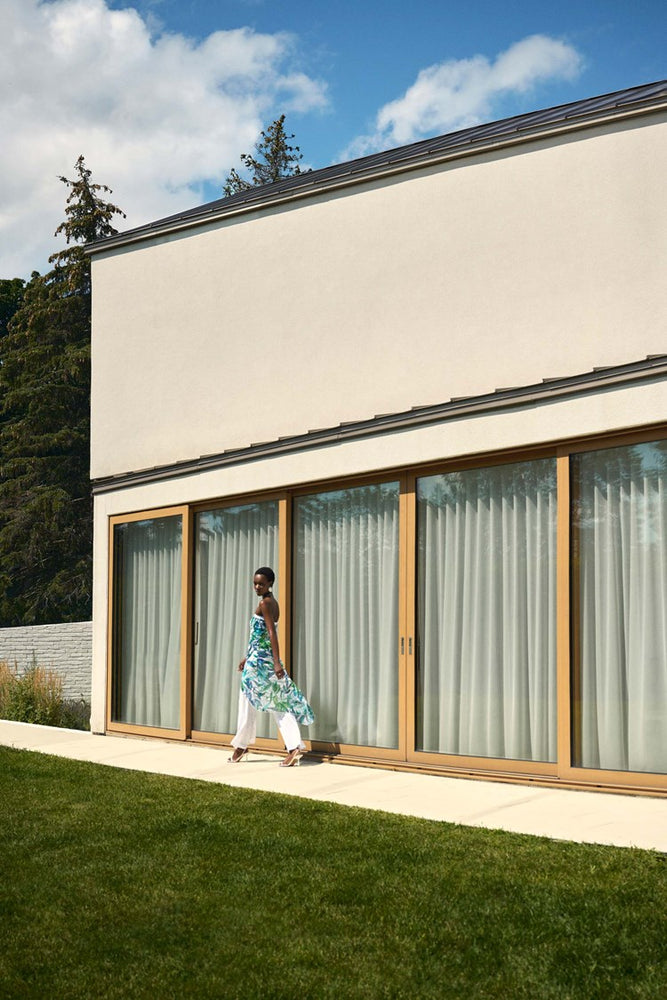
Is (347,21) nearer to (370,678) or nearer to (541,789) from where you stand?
A: (370,678)

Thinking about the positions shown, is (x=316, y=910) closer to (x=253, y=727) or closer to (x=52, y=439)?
(x=253, y=727)

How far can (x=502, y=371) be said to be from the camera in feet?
31.6

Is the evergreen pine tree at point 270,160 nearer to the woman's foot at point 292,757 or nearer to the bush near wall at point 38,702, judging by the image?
the bush near wall at point 38,702

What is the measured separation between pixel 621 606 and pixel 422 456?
223cm

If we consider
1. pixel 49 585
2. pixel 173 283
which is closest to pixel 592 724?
pixel 173 283

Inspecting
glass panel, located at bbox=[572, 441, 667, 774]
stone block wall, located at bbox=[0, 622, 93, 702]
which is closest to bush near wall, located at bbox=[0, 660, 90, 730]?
stone block wall, located at bbox=[0, 622, 93, 702]

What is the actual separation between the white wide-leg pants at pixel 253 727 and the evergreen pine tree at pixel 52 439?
916 inches

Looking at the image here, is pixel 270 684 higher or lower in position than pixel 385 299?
lower

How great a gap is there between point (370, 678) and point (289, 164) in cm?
3622

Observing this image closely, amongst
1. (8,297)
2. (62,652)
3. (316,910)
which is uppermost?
(8,297)

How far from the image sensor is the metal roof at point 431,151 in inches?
362

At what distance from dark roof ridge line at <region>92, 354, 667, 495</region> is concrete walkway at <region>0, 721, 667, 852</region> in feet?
9.75

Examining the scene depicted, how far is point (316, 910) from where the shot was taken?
5395mm

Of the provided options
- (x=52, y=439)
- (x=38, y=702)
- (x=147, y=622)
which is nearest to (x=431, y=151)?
(x=147, y=622)
